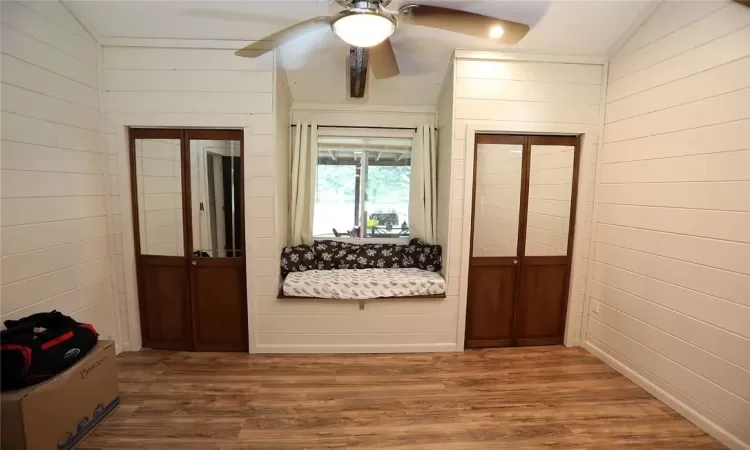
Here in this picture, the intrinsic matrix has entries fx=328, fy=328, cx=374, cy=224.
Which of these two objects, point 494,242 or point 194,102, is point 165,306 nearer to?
point 194,102

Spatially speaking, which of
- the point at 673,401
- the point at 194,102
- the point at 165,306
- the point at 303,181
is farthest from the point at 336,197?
the point at 673,401

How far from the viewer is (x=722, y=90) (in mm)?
1978

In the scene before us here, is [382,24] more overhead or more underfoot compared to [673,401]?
more overhead

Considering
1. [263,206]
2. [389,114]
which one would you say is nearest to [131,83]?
[263,206]

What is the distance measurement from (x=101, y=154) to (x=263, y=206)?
1.34 m

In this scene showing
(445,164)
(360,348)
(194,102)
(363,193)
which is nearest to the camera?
(194,102)

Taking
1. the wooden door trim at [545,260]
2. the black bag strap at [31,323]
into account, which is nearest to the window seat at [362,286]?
the wooden door trim at [545,260]

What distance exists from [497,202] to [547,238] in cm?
57

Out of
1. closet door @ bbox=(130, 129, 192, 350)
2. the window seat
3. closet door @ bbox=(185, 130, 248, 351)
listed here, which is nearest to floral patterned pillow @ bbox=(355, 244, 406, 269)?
the window seat

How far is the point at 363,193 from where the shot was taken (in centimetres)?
372

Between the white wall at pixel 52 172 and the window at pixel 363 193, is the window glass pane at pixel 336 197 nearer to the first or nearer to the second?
the window at pixel 363 193

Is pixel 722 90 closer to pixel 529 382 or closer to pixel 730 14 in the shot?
pixel 730 14

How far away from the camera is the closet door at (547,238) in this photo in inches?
116

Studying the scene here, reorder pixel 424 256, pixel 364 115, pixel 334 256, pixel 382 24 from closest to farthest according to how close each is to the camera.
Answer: pixel 382 24 < pixel 424 256 < pixel 334 256 < pixel 364 115
